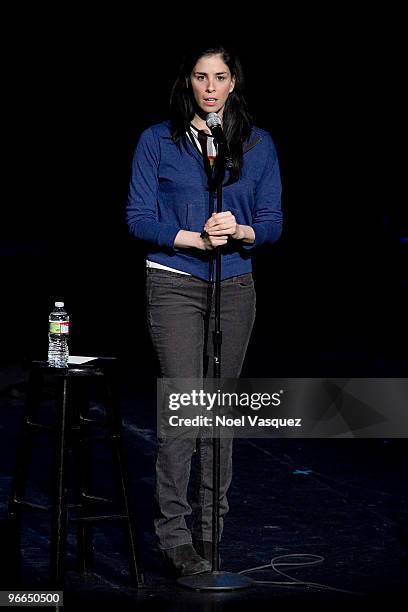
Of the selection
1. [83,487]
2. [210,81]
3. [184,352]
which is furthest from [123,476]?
[210,81]

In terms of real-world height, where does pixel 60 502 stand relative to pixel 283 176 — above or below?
below

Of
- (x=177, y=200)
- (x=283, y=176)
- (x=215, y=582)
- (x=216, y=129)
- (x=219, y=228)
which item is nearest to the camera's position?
(x=216, y=129)

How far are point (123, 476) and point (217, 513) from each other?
32 centimetres

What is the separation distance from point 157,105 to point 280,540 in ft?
26.2

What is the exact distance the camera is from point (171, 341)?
4.04m

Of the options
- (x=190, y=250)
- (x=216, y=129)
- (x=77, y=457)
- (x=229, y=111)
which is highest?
(x=229, y=111)

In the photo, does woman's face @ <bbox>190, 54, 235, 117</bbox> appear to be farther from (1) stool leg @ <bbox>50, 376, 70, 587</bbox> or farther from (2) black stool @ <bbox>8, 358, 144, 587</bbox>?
(1) stool leg @ <bbox>50, 376, 70, 587</bbox>

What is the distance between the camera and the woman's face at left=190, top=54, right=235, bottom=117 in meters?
3.99

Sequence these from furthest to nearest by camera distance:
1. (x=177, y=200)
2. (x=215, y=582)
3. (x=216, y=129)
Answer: (x=177, y=200), (x=215, y=582), (x=216, y=129)

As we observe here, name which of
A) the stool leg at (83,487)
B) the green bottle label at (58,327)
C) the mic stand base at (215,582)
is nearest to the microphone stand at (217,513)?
the mic stand base at (215,582)

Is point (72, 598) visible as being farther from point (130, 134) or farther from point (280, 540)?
point (130, 134)

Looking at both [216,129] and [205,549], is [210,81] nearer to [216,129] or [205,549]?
[216,129]

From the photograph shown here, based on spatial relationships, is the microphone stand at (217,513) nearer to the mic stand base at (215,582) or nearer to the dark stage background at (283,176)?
the mic stand base at (215,582)

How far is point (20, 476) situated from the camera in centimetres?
400
